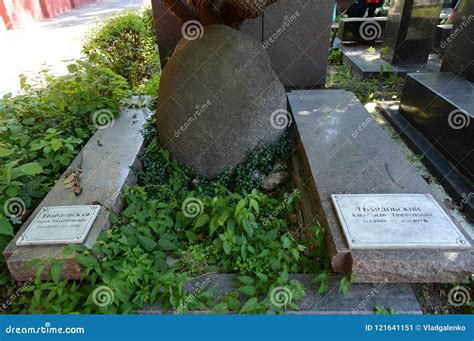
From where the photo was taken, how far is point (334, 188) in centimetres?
284

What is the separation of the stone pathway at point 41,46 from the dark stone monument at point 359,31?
6019 millimetres

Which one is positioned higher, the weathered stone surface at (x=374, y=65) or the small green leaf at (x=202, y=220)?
the small green leaf at (x=202, y=220)

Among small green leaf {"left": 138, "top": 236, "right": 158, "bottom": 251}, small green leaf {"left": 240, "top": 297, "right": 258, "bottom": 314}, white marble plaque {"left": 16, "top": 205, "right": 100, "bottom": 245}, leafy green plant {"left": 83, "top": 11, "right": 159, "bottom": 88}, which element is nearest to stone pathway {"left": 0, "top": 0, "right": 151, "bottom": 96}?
leafy green plant {"left": 83, "top": 11, "right": 159, "bottom": 88}

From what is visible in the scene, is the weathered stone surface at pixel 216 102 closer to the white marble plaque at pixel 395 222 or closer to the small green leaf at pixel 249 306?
the white marble plaque at pixel 395 222

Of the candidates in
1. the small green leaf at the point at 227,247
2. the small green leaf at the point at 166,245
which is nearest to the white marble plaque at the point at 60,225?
the small green leaf at the point at 166,245

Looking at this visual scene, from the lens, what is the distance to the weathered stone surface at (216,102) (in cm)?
341

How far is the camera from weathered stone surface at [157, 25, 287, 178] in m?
3.41

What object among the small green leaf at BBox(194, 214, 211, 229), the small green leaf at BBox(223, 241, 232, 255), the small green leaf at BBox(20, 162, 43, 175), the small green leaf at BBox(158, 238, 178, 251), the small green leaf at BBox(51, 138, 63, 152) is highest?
the small green leaf at BBox(20, 162, 43, 175)

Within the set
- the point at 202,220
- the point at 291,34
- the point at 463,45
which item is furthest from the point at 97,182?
the point at 463,45

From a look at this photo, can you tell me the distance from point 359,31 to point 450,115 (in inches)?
226

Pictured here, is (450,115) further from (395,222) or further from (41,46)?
(41,46)

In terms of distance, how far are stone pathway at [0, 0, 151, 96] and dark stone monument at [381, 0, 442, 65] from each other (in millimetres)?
6616

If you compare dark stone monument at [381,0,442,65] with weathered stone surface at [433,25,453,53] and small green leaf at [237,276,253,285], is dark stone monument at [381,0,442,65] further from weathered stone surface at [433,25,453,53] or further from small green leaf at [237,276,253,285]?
small green leaf at [237,276,253,285]

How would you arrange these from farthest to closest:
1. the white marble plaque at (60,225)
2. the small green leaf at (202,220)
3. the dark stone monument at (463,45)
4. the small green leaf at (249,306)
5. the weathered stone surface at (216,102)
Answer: the dark stone monument at (463,45), the weathered stone surface at (216,102), the small green leaf at (202,220), the white marble plaque at (60,225), the small green leaf at (249,306)
